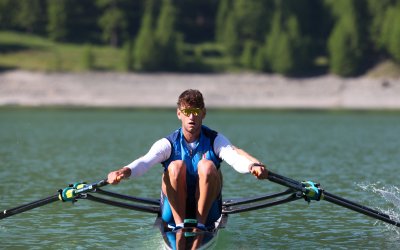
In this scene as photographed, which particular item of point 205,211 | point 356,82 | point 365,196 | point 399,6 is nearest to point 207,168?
Result: point 205,211

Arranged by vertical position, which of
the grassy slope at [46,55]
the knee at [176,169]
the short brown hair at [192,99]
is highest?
the short brown hair at [192,99]

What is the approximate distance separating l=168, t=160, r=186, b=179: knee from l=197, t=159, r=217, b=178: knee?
0.25m

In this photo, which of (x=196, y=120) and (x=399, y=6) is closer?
(x=196, y=120)

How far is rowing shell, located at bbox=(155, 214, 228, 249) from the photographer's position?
11812 millimetres

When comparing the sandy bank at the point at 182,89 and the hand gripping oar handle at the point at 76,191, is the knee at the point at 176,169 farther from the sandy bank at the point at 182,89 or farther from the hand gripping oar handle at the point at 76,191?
the sandy bank at the point at 182,89

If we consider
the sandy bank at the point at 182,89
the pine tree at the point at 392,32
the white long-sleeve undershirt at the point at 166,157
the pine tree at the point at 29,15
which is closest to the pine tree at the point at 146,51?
the sandy bank at the point at 182,89

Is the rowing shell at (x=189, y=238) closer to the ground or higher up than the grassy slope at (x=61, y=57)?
higher up

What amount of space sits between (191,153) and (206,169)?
1.77 feet

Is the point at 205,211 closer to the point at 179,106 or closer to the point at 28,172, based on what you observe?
the point at 179,106

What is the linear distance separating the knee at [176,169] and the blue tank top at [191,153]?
311 millimetres

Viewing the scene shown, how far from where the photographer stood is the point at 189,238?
12.0m

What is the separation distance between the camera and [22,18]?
336 ft

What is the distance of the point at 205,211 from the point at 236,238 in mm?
2074

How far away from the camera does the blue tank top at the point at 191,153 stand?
1258 cm
